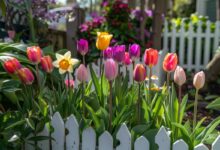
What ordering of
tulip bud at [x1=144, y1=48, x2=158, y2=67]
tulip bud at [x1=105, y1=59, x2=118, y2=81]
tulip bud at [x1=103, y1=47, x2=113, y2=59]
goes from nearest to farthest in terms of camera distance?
tulip bud at [x1=105, y1=59, x2=118, y2=81] → tulip bud at [x1=144, y1=48, x2=158, y2=67] → tulip bud at [x1=103, y1=47, x2=113, y2=59]

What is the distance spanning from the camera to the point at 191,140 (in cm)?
203

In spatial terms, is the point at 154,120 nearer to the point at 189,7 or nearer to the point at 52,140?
the point at 52,140

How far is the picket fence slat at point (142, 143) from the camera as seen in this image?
1979 mm

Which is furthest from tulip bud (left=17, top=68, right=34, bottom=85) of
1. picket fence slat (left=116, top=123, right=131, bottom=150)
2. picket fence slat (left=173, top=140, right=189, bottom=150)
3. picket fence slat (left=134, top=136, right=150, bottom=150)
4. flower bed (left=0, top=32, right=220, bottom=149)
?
picket fence slat (left=173, top=140, right=189, bottom=150)

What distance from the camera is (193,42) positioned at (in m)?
7.91

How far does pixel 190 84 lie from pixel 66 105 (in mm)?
4052

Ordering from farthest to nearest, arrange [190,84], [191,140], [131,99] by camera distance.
Answer: [190,84] < [131,99] < [191,140]

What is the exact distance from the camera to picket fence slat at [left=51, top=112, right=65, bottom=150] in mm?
2228

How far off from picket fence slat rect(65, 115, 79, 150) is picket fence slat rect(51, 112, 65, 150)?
0.03 meters

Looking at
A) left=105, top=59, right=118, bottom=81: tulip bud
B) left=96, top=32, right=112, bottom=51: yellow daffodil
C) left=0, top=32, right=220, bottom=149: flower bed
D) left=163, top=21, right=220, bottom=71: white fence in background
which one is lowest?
left=163, top=21, right=220, bottom=71: white fence in background

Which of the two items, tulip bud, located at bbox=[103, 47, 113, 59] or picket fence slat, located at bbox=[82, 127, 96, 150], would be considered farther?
tulip bud, located at bbox=[103, 47, 113, 59]

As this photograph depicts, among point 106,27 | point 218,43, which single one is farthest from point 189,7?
point 106,27

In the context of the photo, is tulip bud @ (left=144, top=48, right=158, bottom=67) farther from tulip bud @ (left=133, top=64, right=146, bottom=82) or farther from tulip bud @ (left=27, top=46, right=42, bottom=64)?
tulip bud @ (left=27, top=46, right=42, bottom=64)

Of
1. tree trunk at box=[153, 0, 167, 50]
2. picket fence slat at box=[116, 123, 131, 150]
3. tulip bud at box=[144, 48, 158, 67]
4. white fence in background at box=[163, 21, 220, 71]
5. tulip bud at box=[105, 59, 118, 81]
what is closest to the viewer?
tulip bud at box=[105, 59, 118, 81]
